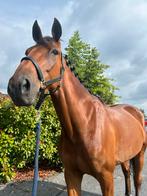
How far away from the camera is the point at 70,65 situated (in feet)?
12.2

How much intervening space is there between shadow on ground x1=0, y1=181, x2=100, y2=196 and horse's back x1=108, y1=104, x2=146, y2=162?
1.54 metres

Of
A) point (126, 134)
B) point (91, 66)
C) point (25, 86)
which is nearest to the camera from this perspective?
point (25, 86)

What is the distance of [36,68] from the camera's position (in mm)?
2990

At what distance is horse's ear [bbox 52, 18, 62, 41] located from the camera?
127 inches

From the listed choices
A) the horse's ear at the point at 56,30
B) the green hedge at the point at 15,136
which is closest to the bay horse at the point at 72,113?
the horse's ear at the point at 56,30

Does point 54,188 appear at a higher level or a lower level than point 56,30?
lower

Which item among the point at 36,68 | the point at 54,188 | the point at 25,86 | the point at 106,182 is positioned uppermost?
the point at 36,68

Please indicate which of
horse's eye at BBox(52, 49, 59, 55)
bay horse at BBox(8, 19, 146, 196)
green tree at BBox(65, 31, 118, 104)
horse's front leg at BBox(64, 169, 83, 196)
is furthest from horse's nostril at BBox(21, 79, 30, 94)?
green tree at BBox(65, 31, 118, 104)

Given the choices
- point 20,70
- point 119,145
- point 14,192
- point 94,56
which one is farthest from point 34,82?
point 94,56

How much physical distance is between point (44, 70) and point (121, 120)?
65.7 inches

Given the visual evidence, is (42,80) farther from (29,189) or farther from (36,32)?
(29,189)

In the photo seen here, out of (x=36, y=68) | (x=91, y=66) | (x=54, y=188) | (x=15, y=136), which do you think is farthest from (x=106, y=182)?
(x=91, y=66)

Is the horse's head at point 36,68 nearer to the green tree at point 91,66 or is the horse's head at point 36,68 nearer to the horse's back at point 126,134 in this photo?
the horse's back at point 126,134

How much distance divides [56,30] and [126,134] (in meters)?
1.76
